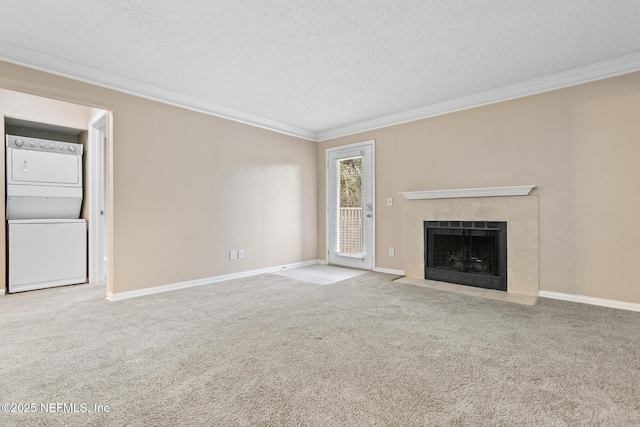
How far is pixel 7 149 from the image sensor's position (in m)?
3.74

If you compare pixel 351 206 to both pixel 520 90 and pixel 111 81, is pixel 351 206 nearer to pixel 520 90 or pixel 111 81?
pixel 520 90

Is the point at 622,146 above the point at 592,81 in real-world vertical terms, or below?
below

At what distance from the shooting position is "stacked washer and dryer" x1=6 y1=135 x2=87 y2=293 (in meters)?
3.75

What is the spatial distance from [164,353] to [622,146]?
436cm

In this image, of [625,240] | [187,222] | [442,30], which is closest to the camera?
[442,30]

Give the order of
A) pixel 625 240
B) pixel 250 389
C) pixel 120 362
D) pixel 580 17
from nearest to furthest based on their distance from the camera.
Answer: pixel 250 389
pixel 120 362
pixel 580 17
pixel 625 240

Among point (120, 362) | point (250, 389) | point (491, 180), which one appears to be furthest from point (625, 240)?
point (120, 362)

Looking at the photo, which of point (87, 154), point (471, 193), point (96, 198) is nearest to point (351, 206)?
point (471, 193)

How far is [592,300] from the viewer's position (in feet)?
10.4

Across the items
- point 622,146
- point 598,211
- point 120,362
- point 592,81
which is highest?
point 592,81

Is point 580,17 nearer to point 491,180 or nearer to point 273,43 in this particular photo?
point 491,180

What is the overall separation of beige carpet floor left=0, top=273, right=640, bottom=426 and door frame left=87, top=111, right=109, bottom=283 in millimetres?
1092

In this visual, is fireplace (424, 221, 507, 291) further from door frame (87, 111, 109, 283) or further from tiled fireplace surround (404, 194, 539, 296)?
door frame (87, 111, 109, 283)

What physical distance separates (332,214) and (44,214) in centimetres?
409
